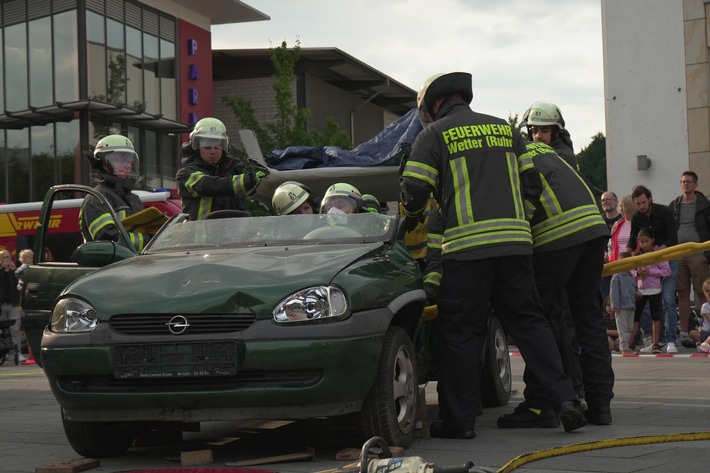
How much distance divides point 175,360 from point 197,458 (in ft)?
1.86

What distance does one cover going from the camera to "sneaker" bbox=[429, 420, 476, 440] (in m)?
7.28

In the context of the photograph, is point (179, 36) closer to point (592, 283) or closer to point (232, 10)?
point (232, 10)

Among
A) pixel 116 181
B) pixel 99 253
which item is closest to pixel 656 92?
pixel 116 181

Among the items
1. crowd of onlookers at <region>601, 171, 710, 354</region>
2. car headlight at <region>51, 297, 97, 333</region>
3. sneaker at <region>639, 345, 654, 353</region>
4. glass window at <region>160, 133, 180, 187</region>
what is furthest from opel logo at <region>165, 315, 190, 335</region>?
glass window at <region>160, 133, 180, 187</region>

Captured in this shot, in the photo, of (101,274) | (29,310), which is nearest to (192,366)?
(101,274)

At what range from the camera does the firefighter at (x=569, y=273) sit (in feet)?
25.9

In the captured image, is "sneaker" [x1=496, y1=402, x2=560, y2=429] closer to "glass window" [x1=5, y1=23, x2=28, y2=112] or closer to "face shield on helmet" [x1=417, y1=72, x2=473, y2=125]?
"face shield on helmet" [x1=417, y1=72, x2=473, y2=125]

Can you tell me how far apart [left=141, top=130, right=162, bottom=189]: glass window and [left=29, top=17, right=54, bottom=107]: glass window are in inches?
147

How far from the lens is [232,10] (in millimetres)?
43625

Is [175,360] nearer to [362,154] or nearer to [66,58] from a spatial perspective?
[362,154]

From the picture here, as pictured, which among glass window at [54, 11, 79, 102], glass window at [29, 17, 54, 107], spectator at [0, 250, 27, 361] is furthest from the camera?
glass window at [29, 17, 54, 107]

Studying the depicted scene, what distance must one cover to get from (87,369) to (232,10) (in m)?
38.2

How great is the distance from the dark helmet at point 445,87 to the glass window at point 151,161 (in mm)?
32353

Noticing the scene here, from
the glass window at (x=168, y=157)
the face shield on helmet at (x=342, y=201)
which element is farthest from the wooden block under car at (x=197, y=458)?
the glass window at (x=168, y=157)
